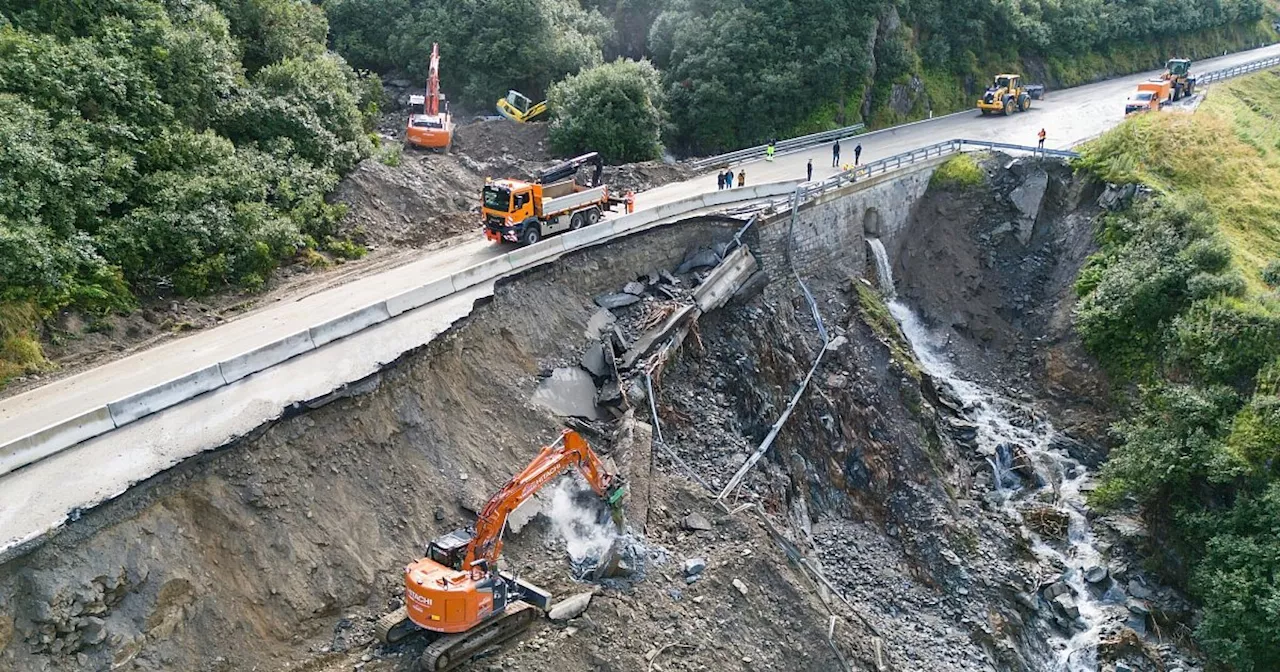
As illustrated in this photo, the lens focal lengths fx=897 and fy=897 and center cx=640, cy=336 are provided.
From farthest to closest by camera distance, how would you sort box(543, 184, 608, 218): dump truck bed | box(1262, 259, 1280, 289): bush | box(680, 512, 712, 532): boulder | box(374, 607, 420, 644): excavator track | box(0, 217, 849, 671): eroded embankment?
box(1262, 259, 1280, 289): bush, box(543, 184, 608, 218): dump truck bed, box(680, 512, 712, 532): boulder, box(374, 607, 420, 644): excavator track, box(0, 217, 849, 671): eroded embankment

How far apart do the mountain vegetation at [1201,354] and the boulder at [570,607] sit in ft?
50.9

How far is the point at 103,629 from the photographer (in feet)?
45.3

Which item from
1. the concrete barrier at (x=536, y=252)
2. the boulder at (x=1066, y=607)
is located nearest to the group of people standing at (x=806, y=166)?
the concrete barrier at (x=536, y=252)

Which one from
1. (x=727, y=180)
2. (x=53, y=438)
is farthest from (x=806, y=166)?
(x=53, y=438)

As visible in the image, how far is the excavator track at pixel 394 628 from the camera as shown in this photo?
1512cm

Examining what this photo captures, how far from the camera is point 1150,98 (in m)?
41.2

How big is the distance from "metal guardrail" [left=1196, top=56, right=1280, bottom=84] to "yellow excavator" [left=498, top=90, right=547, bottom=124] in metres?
35.6

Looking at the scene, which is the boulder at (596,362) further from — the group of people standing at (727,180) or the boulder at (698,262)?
the group of people standing at (727,180)

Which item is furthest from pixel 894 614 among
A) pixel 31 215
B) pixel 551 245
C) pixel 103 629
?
pixel 31 215

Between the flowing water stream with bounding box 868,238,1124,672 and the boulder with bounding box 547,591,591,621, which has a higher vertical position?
the boulder with bounding box 547,591,591,621

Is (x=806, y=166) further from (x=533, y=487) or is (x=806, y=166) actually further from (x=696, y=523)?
(x=533, y=487)

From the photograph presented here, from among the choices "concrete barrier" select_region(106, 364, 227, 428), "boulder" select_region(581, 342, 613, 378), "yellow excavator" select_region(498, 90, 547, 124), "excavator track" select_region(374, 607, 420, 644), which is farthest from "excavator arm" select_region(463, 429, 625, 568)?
"yellow excavator" select_region(498, 90, 547, 124)

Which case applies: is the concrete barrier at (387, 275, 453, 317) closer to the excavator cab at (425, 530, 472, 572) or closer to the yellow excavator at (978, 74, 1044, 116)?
the excavator cab at (425, 530, 472, 572)

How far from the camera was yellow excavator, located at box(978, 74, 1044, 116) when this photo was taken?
43312 mm
